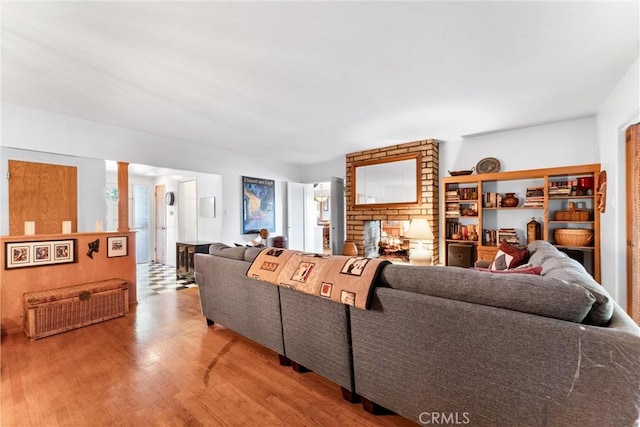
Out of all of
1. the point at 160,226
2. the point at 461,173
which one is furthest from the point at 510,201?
the point at 160,226

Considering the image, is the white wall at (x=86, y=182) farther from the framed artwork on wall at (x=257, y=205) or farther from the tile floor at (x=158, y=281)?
the framed artwork on wall at (x=257, y=205)

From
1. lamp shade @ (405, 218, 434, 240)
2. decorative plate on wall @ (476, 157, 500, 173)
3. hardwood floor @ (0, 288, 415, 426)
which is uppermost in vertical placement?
decorative plate on wall @ (476, 157, 500, 173)

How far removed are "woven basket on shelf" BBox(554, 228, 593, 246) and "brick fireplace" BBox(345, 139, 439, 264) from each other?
1.57 metres

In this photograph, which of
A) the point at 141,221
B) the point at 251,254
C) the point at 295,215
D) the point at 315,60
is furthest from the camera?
the point at 295,215

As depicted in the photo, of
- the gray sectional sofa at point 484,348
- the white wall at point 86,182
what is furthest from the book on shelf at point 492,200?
the white wall at point 86,182

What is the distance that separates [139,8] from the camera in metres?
1.64

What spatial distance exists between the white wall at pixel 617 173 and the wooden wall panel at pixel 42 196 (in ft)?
19.2

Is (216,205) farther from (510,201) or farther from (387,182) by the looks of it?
(510,201)

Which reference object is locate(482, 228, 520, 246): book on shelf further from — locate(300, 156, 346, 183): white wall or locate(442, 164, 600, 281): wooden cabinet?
locate(300, 156, 346, 183): white wall

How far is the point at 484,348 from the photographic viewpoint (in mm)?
1174

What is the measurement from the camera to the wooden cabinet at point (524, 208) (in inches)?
139

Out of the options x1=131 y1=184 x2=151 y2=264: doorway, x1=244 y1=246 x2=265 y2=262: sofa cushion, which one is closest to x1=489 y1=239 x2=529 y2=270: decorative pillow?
x1=244 y1=246 x2=265 y2=262: sofa cushion

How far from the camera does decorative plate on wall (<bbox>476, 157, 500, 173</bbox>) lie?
427cm

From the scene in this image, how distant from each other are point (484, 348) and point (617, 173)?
9.64ft
